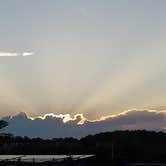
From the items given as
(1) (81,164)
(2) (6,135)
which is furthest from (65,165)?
(2) (6,135)

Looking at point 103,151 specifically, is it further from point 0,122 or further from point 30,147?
point 0,122

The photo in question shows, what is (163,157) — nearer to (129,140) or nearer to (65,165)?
(129,140)

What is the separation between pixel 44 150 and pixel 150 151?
1043 inches

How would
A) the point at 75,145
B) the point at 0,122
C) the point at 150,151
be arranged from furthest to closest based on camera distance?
1. the point at 75,145
2. the point at 150,151
3. the point at 0,122

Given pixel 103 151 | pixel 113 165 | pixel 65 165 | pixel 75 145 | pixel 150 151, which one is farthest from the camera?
pixel 75 145

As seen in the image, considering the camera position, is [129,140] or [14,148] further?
[129,140]

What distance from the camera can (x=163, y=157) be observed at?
117 metres

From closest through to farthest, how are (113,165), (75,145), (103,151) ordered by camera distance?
(113,165) → (103,151) → (75,145)

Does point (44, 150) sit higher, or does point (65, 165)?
point (44, 150)

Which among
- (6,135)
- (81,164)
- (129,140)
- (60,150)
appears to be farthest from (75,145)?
(6,135)

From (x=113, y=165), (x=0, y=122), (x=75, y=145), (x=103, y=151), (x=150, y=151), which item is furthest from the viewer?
(x=75, y=145)

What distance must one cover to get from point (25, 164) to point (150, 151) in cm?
5691

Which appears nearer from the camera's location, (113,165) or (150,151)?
(113,165)

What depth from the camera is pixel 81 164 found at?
77688mm
